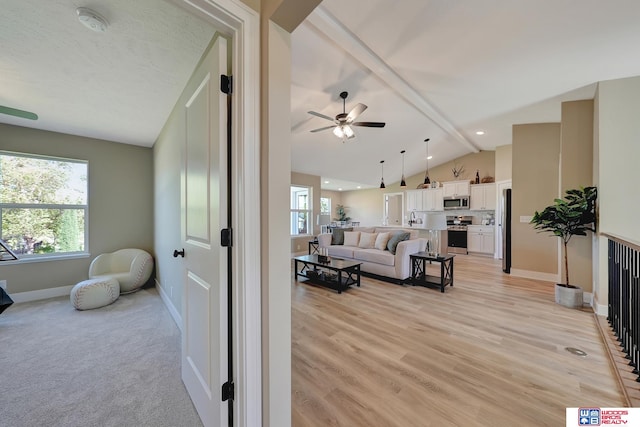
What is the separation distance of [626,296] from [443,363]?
5.61 feet

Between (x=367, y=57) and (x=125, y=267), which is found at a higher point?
(x=367, y=57)

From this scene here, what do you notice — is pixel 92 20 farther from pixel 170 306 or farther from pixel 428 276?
pixel 428 276

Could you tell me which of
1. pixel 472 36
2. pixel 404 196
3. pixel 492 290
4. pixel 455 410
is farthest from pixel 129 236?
pixel 404 196

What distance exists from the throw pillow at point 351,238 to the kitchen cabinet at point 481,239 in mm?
4141

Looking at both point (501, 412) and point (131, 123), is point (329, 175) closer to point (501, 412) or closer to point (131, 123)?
point (131, 123)

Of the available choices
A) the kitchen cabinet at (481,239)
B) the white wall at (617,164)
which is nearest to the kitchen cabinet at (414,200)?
the kitchen cabinet at (481,239)

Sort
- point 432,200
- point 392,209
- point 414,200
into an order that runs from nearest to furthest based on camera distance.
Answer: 1. point 432,200
2. point 414,200
3. point 392,209

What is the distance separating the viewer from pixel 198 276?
4.70 ft

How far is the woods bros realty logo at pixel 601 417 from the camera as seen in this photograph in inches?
54.6

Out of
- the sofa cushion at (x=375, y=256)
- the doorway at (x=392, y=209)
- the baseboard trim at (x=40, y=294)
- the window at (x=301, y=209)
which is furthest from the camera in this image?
the doorway at (x=392, y=209)

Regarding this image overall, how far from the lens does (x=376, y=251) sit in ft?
15.1

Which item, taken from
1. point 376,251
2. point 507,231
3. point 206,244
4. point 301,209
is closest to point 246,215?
point 206,244

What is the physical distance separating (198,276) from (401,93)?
3.87m

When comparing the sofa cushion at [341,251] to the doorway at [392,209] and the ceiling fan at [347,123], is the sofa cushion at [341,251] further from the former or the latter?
the doorway at [392,209]
